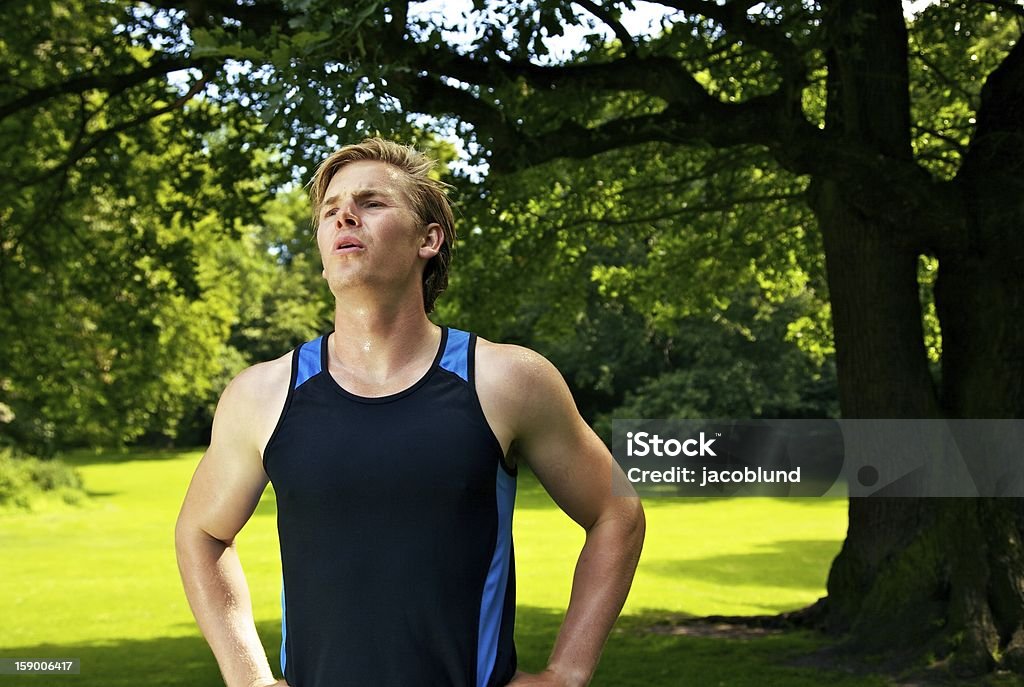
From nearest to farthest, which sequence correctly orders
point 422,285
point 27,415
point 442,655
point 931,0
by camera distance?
point 442,655 < point 422,285 < point 931,0 < point 27,415

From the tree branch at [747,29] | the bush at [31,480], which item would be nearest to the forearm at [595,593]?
the tree branch at [747,29]

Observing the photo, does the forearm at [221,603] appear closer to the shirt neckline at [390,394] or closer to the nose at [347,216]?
the shirt neckline at [390,394]

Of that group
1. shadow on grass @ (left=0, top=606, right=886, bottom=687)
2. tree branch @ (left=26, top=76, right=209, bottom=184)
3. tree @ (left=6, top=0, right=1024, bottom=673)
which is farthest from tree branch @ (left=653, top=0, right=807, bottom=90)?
tree branch @ (left=26, top=76, right=209, bottom=184)

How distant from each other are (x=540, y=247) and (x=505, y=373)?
11309 millimetres

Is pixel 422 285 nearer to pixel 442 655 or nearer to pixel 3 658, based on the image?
pixel 442 655

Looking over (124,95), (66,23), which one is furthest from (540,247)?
(66,23)

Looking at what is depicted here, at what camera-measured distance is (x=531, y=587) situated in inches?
723

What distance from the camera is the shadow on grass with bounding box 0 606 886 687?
10.6 metres

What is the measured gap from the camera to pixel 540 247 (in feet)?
45.0

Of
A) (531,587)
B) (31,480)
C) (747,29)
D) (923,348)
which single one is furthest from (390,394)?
(31,480)

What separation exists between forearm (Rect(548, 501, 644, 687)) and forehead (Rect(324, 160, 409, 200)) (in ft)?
2.75

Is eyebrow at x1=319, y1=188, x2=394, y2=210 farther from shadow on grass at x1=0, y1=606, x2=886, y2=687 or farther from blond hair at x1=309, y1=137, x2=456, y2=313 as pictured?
shadow on grass at x1=0, y1=606, x2=886, y2=687

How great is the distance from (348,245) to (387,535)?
60 cm

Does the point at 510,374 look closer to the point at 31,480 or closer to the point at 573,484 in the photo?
the point at 573,484
